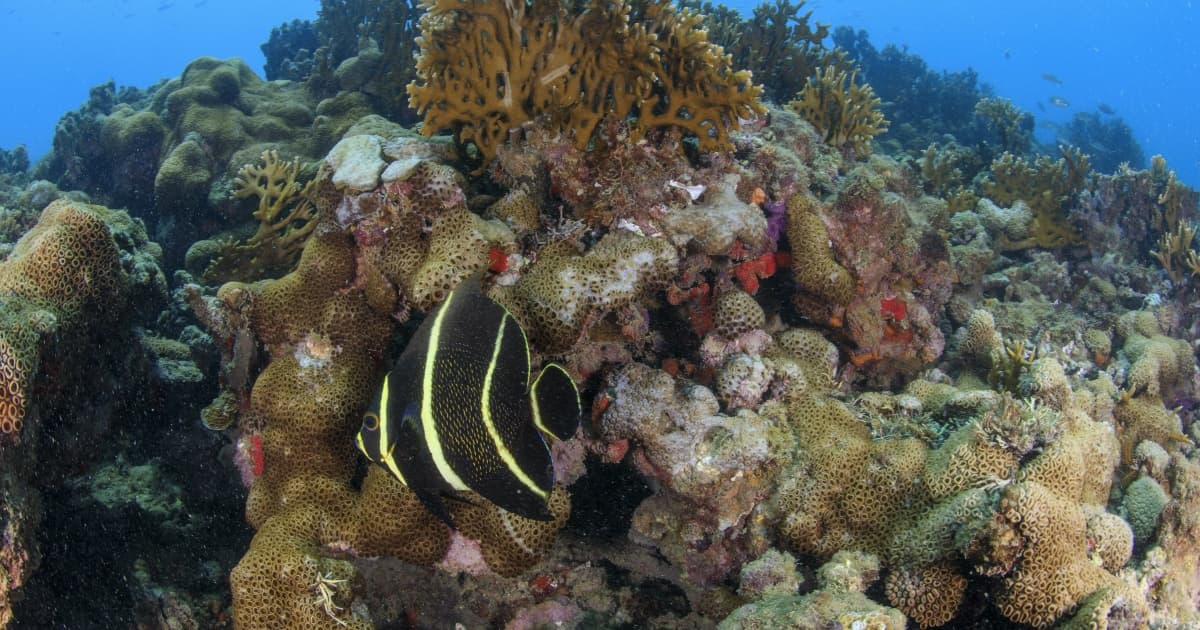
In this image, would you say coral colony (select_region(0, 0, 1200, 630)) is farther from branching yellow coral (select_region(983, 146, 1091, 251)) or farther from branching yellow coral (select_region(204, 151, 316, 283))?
branching yellow coral (select_region(983, 146, 1091, 251))

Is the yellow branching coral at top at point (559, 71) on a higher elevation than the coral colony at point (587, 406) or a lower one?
higher

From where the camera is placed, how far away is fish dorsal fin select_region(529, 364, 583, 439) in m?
2.12

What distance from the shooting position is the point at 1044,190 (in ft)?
25.3

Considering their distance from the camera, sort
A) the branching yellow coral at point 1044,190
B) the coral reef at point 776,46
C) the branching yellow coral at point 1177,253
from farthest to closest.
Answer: the coral reef at point 776,46 → the branching yellow coral at point 1044,190 → the branching yellow coral at point 1177,253

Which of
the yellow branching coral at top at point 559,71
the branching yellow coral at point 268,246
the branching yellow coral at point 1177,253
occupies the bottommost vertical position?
the branching yellow coral at point 268,246

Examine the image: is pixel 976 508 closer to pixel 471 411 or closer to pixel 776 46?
pixel 471 411

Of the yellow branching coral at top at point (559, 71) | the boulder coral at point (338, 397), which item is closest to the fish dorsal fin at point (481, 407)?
the boulder coral at point (338, 397)

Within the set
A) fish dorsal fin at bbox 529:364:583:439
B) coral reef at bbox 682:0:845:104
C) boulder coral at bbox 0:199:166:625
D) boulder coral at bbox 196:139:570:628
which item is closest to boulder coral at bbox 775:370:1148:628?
boulder coral at bbox 196:139:570:628

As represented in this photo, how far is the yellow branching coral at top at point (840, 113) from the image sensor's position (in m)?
6.10

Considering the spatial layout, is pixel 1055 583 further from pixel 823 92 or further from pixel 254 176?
pixel 254 176

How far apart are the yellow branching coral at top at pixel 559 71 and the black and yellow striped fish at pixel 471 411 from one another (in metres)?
2.07

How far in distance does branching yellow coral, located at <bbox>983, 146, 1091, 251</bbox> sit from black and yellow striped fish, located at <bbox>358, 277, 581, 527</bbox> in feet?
23.0

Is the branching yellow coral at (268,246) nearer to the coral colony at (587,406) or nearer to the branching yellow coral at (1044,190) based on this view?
the coral colony at (587,406)

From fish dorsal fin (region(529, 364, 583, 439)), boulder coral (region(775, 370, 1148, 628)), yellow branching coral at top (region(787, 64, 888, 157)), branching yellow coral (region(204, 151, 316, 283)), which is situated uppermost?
yellow branching coral at top (region(787, 64, 888, 157))
